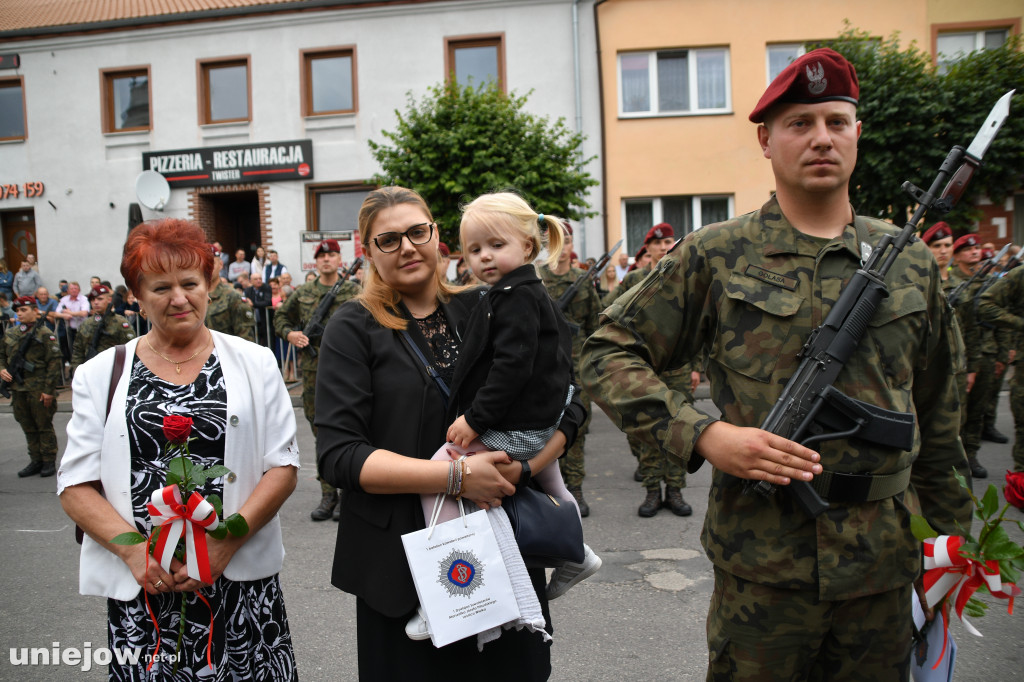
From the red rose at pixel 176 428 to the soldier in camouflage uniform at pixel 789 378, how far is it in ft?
3.82

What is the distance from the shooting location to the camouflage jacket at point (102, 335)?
7699 mm

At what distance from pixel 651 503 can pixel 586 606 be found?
1.71 metres

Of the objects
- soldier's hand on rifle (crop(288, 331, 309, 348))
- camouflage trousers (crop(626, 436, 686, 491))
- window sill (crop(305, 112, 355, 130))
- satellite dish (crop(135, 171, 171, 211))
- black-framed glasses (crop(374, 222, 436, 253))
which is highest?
window sill (crop(305, 112, 355, 130))

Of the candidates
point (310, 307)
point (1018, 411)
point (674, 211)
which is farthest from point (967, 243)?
point (674, 211)

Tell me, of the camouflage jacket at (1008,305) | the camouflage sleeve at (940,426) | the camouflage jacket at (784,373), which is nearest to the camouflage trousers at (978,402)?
the camouflage jacket at (1008,305)

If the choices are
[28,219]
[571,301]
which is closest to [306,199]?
[28,219]

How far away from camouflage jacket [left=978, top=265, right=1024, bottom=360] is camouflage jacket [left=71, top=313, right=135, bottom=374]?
8.65 m

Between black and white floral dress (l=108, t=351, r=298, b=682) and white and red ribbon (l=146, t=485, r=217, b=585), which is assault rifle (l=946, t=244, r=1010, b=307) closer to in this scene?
black and white floral dress (l=108, t=351, r=298, b=682)

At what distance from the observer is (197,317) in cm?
222

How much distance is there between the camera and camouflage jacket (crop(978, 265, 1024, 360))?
611cm

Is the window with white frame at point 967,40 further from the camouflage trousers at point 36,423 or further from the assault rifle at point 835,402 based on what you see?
the camouflage trousers at point 36,423

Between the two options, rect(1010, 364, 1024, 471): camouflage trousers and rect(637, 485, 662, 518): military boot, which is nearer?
rect(637, 485, 662, 518): military boot

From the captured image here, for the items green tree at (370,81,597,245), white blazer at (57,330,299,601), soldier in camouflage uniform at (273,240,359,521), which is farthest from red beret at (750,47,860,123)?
green tree at (370,81,597,245)

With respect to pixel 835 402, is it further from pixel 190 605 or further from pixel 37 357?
pixel 37 357
